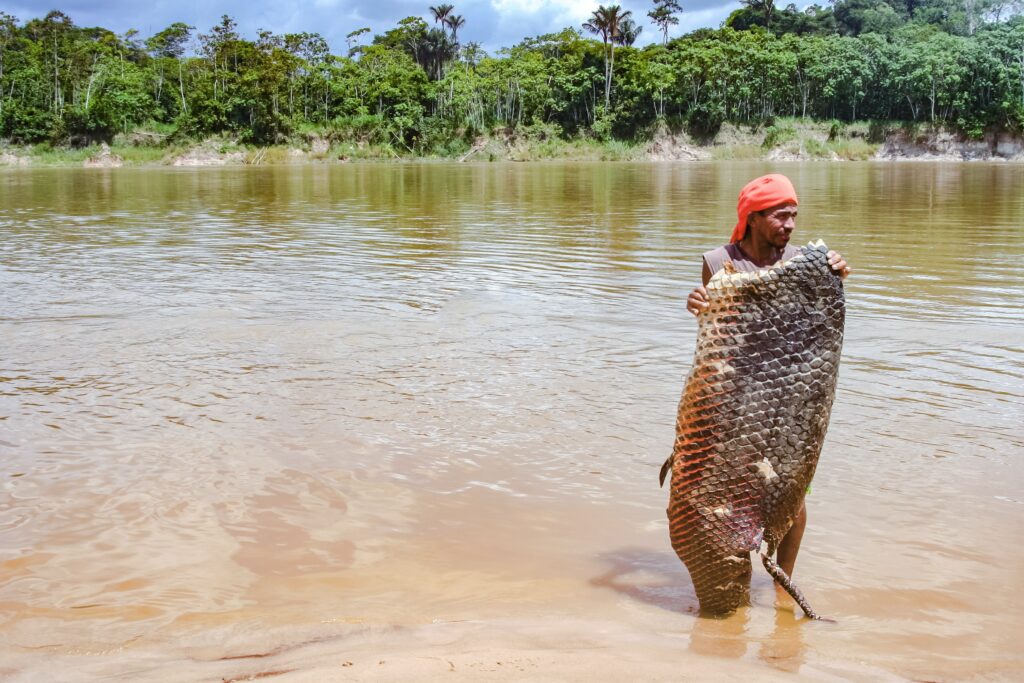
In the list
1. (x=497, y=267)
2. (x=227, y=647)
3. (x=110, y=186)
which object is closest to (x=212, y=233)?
(x=497, y=267)

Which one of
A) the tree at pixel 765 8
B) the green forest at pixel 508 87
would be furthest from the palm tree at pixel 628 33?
the tree at pixel 765 8

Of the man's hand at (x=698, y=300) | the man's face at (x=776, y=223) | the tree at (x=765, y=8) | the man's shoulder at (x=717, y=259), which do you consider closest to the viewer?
the man's hand at (x=698, y=300)

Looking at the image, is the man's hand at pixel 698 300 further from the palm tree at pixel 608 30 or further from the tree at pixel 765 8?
the tree at pixel 765 8

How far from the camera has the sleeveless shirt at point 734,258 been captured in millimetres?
3398

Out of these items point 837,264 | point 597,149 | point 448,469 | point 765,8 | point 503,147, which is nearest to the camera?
point 837,264

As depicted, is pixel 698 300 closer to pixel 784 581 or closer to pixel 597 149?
pixel 784 581

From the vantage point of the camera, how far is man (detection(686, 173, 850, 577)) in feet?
10.9

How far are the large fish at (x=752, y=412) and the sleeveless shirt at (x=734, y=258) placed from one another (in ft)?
0.68

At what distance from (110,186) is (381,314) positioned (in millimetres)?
27305

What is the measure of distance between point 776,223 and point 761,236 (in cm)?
9

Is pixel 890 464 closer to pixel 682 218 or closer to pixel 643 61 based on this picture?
pixel 682 218

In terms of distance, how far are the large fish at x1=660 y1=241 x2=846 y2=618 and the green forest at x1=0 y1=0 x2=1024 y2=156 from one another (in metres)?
69.1

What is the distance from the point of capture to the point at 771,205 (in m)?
3.34

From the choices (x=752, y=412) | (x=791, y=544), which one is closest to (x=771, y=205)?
(x=752, y=412)
